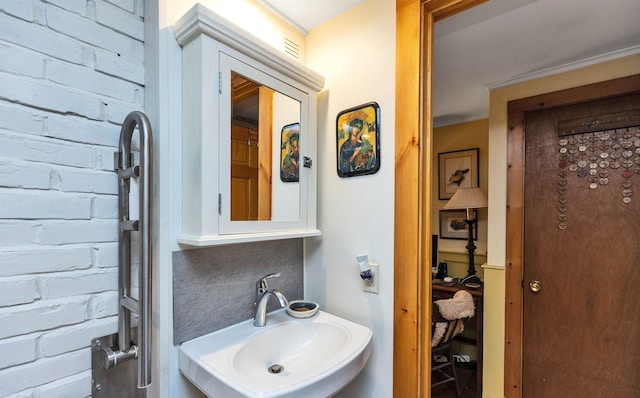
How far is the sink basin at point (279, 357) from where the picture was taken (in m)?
0.82

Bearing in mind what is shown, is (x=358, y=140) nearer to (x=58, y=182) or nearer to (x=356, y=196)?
(x=356, y=196)

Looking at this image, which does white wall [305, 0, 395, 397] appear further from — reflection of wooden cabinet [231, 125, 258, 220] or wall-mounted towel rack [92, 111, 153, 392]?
wall-mounted towel rack [92, 111, 153, 392]

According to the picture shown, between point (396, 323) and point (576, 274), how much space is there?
1449mm

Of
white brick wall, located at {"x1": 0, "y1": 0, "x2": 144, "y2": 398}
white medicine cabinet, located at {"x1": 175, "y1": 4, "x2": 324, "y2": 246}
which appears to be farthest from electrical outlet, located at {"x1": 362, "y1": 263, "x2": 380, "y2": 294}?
white brick wall, located at {"x1": 0, "y1": 0, "x2": 144, "y2": 398}

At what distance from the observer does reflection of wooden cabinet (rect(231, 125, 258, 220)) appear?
109 centimetres

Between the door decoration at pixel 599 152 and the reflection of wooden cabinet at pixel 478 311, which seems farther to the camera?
the reflection of wooden cabinet at pixel 478 311

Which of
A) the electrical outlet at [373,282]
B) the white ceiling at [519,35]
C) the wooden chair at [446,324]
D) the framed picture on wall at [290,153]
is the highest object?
the white ceiling at [519,35]

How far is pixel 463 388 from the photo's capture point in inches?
91.5

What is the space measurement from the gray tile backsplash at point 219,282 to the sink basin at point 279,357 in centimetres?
5

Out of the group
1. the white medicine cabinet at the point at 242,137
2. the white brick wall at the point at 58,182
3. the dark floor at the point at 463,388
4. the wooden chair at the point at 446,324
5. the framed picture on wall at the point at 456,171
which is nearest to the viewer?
the white brick wall at the point at 58,182

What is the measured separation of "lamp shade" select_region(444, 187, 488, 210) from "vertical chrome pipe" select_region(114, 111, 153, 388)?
253 centimetres

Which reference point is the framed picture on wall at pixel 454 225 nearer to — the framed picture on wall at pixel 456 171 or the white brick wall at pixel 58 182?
the framed picture on wall at pixel 456 171

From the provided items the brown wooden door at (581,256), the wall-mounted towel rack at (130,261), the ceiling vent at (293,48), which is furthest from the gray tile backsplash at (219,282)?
the brown wooden door at (581,256)

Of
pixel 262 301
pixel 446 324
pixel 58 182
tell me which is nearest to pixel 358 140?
pixel 262 301
